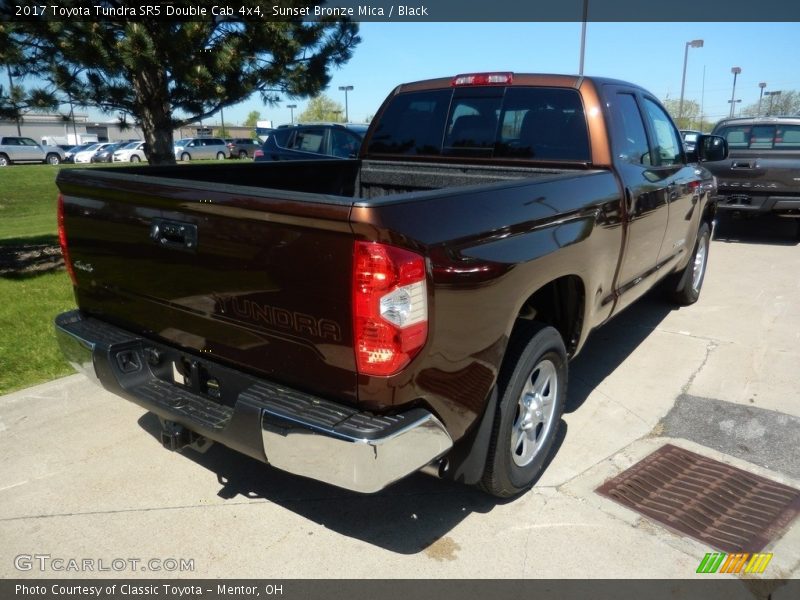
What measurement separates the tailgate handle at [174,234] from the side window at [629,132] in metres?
2.56

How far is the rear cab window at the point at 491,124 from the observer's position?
3875 millimetres

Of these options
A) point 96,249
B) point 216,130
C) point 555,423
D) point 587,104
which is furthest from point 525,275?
point 216,130

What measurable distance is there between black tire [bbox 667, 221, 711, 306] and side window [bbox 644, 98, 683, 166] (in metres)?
1.15

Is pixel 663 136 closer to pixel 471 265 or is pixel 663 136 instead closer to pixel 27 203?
pixel 471 265

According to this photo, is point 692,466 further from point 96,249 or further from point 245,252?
point 96,249

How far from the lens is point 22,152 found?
121 ft

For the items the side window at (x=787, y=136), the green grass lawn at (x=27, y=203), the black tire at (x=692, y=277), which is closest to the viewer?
the black tire at (x=692, y=277)

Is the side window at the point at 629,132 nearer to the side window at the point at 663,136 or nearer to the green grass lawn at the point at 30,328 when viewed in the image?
the side window at the point at 663,136

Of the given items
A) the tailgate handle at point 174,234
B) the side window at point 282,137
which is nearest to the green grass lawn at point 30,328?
the tailgate handle at point 174,234

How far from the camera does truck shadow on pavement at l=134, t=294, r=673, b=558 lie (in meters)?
2.92

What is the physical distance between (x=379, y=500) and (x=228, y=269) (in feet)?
4.68

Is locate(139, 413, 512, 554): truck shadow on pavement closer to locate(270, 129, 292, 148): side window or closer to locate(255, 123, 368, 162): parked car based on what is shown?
locate(255, 123, 368, 162): parked car

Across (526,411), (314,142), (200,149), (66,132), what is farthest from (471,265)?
(66,132)

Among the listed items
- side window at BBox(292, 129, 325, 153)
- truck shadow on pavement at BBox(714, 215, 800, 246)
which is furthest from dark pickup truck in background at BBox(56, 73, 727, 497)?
side window at BBox(292, 129, 325, 153)
